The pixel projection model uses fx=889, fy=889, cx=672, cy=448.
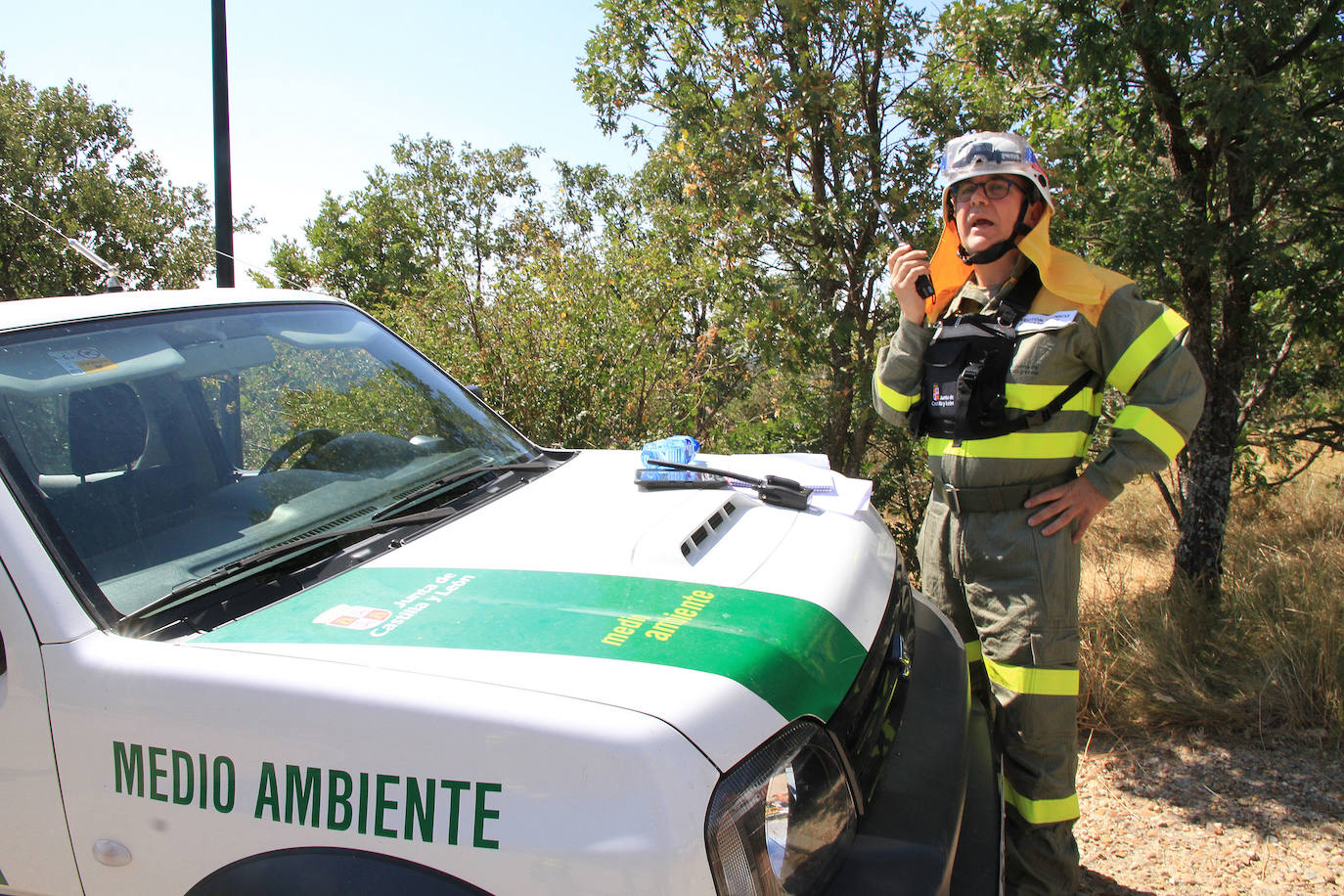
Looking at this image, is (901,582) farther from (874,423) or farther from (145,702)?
(874,423)

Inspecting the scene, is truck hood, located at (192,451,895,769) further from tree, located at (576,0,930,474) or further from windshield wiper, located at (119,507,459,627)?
tree, located at (576,0,930,474)

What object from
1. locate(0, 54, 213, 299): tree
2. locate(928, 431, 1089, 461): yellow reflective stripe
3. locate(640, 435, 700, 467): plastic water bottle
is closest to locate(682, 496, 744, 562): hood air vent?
locate(640, 435, 700, 467): plastic water bottle

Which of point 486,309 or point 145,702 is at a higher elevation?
point 486,309

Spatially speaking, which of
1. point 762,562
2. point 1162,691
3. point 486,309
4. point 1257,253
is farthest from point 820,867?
point 486,309

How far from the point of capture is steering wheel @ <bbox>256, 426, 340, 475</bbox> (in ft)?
8.30

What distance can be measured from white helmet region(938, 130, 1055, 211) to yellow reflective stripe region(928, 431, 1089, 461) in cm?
70

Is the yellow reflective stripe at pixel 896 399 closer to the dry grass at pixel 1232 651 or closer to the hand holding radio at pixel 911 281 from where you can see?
the hand holding radio at pixel 911 281

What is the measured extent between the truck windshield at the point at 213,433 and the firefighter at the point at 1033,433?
58.5 inches

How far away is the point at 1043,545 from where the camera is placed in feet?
8.54

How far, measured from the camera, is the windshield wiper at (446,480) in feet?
7.80

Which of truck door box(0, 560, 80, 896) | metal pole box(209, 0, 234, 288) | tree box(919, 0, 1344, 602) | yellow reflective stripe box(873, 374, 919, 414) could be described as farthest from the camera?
metal pole box(209, 0, 234, 288)

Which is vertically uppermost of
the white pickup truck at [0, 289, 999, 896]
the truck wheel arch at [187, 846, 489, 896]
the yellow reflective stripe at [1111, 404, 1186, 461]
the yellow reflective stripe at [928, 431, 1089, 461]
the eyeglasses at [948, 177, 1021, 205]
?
the eyeglasses at [948, 177, 1021, 205]

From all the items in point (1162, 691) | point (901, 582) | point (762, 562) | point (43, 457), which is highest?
point (43, 457)

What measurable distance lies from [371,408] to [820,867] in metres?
1.94
